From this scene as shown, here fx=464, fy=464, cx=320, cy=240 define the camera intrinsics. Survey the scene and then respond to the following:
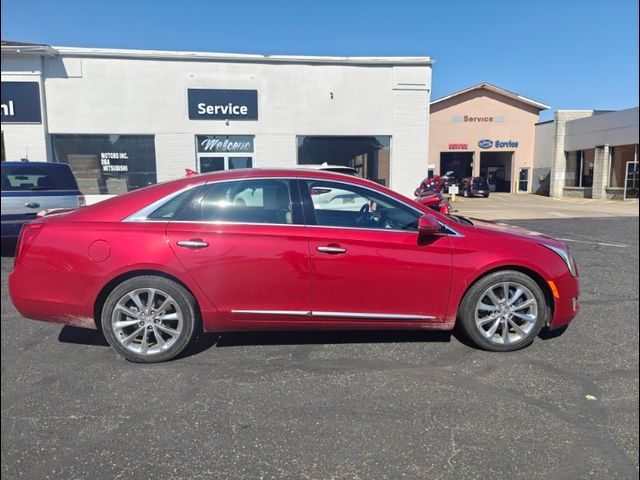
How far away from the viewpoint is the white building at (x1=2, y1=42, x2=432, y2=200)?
1488 centimetres

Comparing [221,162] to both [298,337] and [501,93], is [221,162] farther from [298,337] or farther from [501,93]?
[501,93]

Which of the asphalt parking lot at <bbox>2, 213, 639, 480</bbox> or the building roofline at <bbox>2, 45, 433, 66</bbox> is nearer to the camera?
the asphalt parking lot at <bbox>2, 213, 639, 480</bbox>

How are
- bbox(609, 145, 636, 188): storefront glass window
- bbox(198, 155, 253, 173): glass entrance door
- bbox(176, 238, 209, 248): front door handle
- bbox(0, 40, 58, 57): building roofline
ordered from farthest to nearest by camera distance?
bbox(609, 145, 636, 188): storefront glass window
bbox(198, 155, 253, 173): glass entrance door
bbox(0, 40, 58, 57): building roofline
bbox(176, 238, 209, 248): front door handle

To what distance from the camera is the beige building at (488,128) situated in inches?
1475

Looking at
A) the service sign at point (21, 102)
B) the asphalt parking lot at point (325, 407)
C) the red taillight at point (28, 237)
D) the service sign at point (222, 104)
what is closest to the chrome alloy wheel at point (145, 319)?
the asphalt parking lot at point (325, 407)

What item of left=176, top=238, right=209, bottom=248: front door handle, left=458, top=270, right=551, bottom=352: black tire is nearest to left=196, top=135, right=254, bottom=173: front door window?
left=176, top=238, right=209, bottom=248: front door handle

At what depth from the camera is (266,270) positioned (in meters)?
3.62

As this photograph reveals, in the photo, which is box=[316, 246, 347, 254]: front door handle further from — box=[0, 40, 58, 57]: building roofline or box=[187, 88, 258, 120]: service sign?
box=[0, 40, 58, 57]: building roofline

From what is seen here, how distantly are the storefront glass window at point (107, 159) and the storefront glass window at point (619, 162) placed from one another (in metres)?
27.1

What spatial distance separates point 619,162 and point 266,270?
31547mm

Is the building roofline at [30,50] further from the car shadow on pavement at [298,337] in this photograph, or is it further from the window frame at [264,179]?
the window frame at [264,179]

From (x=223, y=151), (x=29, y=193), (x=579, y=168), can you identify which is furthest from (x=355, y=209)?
(x=579, y=168)

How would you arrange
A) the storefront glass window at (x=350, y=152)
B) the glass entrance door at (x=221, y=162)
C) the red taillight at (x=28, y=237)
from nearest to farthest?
the red taillight at (x=28, y=237) → the glass entrance door at (x=221, y=162) → the storefront glass window at (x=350, y=152)

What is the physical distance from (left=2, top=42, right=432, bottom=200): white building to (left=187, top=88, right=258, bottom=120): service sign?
0.11ft
